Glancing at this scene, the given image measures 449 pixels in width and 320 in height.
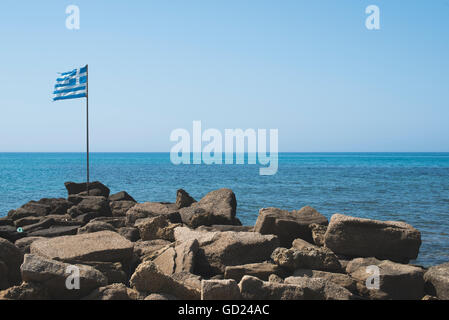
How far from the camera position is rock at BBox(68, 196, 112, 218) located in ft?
45.6

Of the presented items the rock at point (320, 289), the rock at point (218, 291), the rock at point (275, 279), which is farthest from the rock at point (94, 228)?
the rock at point (320, 289)

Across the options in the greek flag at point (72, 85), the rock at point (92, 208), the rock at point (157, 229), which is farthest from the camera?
the greek flag at point (72, 85)

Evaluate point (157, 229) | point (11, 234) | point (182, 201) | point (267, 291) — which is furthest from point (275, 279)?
point (182, 201)

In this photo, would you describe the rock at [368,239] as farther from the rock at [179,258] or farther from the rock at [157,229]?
the rock at [157,229]

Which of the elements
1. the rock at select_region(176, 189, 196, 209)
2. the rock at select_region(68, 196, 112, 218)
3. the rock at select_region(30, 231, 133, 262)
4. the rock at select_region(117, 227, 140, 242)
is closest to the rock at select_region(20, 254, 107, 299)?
the rock at select_region(30, 231, 133, 262)

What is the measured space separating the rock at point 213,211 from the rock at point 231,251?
343cm

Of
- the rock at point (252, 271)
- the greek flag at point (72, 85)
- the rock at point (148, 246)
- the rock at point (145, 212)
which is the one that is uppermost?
the greek flag at point (72, 85)

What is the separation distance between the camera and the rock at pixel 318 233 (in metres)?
8.80

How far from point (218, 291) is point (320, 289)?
1.48 m

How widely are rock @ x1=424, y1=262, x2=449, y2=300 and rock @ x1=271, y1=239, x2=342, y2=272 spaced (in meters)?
1.44

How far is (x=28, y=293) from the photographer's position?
5.73m

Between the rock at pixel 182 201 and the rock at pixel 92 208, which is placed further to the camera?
the rock at pixel 92 208

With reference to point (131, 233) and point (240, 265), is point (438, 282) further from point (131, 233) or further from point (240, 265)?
point (131, 233)

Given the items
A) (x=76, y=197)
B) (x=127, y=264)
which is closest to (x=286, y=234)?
(x=127, y=264)
